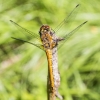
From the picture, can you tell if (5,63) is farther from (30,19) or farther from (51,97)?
(51,97)

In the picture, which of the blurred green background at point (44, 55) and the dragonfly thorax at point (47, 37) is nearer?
the dragonfly thorax at point (47, 37)

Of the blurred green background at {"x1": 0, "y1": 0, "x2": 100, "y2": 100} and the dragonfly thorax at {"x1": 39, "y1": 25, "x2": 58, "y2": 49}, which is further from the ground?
the blurred green background at {"x1": 0, "y1": 0, "x2": 100, "y2": 100}

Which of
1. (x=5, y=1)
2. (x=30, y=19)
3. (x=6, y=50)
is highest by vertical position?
(x=5, y=1)

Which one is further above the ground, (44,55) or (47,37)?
(44,55)

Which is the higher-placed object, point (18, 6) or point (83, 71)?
point (18, 6)

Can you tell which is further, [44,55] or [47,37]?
[44,55]

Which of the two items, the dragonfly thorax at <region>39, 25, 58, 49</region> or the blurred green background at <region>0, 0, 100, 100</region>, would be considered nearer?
the dragonfly thorax at <region>39, 25, 58, 49</region>

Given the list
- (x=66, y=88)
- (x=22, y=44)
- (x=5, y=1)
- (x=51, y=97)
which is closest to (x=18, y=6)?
(x=5, y=1)

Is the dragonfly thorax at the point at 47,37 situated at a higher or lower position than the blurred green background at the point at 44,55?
lower
